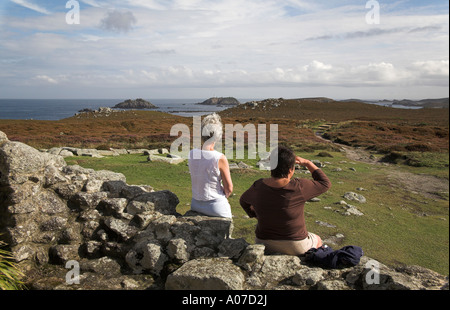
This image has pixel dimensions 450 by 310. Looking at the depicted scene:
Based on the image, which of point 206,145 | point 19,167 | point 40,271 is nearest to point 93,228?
point 40,271

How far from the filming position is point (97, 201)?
5.90 meters

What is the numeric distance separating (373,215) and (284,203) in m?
7.38

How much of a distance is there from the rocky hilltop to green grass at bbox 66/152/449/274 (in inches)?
93.0

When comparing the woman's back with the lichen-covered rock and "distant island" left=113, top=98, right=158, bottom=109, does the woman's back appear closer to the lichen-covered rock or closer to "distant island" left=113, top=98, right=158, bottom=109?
the lichen-covered rock

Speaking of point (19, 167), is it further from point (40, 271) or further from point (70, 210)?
point (40, 271)

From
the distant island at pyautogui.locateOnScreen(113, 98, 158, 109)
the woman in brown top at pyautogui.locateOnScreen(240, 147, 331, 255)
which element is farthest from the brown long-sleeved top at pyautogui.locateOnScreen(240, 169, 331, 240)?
the distant island at pyautogui.locateOnScreen(113, 98, 158, 109)

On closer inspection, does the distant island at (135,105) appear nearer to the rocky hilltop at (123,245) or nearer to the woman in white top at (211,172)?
the rocky hilltop at (123,245)

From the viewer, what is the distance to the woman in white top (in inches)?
203

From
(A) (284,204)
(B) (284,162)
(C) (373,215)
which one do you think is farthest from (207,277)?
(C) (373,215)

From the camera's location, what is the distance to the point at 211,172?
17.4ft

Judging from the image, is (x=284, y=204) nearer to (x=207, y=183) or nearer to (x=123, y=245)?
(x=207, y=183)

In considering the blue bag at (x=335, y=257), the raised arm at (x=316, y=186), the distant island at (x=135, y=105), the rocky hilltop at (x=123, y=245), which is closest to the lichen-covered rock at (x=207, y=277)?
the rocky hilltop at (x=123, y=245)

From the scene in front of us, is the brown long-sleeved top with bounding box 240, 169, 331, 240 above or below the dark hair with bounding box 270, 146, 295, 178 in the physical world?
below

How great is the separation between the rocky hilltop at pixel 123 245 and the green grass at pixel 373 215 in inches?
93.0
